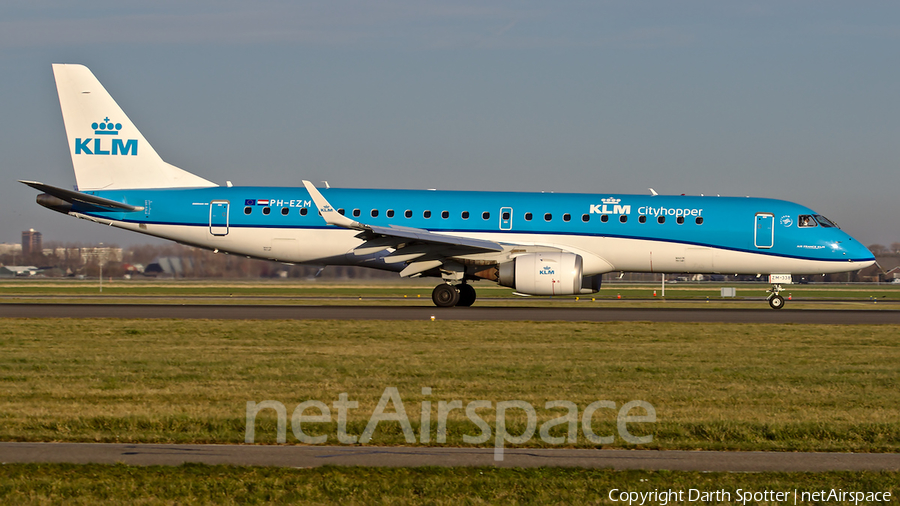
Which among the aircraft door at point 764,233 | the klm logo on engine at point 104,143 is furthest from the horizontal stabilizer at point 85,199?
the aircraft door at point 764,233

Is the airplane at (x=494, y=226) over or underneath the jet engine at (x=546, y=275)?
over

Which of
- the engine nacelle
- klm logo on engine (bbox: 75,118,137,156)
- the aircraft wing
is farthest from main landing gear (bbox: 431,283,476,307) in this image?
klm logo on engine (bbox: 75,118,137,156)

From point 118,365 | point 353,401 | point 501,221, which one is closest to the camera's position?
point 353,401

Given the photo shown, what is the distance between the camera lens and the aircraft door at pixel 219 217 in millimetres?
30188

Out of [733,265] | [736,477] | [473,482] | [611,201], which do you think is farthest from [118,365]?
[733,265]

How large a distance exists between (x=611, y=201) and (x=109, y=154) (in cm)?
1779

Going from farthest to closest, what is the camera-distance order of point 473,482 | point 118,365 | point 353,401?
point 118,365
point 353,401
point 473,482

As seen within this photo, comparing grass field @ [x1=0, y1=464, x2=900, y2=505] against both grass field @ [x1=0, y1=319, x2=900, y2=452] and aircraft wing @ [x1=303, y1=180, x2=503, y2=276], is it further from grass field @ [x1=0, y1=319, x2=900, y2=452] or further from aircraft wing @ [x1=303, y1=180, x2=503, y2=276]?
aircraft wing @ [x1=303, y1=180, x2=503, y2=276]

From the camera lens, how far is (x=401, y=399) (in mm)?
11102

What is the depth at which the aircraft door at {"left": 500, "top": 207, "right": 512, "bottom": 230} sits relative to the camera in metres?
29.6

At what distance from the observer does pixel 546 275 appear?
27031 mm

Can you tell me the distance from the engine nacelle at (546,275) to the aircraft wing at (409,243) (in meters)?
1.28

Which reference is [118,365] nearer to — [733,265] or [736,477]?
[736,477]

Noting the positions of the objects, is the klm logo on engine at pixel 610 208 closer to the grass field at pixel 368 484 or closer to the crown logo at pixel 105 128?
the crown logo at pixel 105 128
